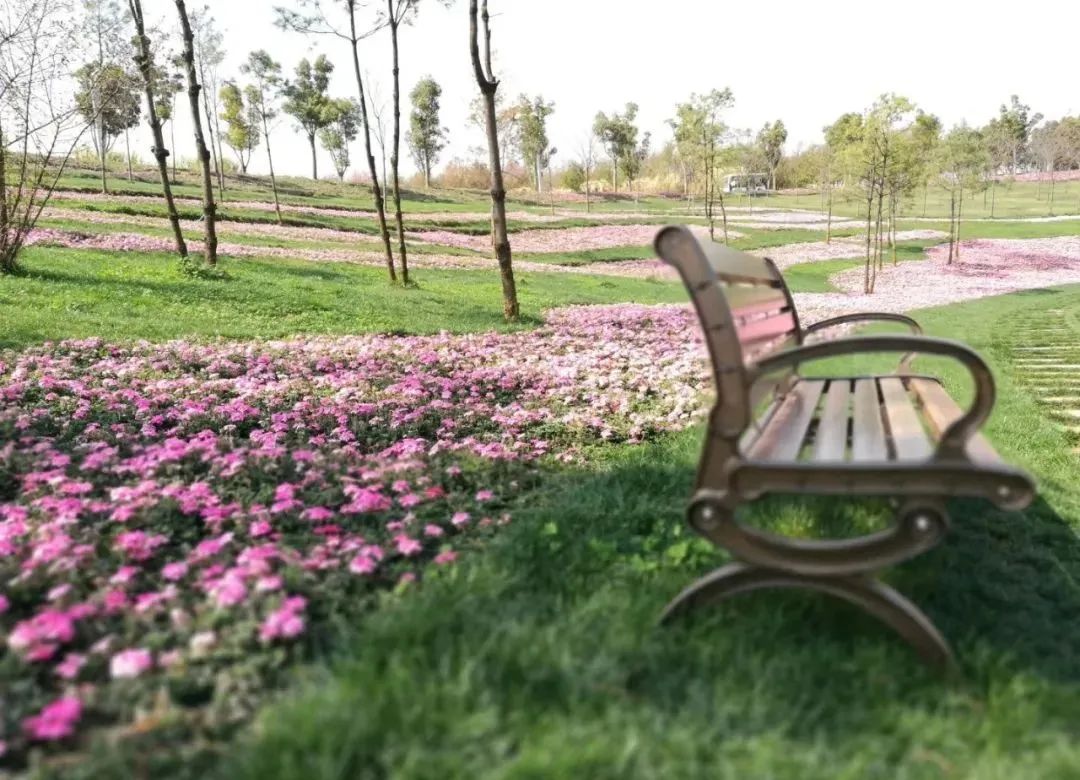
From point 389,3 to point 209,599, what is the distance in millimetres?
16516

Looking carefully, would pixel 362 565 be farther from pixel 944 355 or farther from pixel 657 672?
pixel 944 355

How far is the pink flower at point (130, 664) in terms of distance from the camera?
7.52ft

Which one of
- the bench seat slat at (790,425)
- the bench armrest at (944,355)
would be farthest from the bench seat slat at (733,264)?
the bench seat slat at (790,425)

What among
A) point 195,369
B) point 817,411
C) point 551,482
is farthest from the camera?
point 195,369

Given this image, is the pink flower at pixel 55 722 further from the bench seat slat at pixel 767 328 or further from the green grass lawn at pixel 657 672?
the bench seat slat at pixel 767 328

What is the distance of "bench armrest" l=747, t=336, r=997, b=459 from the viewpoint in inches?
92.3

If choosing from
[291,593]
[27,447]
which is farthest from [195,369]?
[291,593]

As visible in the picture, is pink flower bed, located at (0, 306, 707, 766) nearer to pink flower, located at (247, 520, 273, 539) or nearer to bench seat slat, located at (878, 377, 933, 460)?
pink flower, located at (247, 520, 273, 539)

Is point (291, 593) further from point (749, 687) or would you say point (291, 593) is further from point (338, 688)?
point (749, 687)

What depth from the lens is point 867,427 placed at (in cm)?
332

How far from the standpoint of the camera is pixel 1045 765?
1995mm

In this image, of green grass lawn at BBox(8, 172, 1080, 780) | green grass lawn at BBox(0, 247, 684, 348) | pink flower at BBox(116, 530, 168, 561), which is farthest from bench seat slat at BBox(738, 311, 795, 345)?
green grass lawn at BBox(0, 247, 684, 348)

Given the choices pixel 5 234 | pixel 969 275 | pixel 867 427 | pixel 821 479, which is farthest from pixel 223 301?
pixel 969 275

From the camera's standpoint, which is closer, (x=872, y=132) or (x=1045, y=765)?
(x=1045, y=765)
